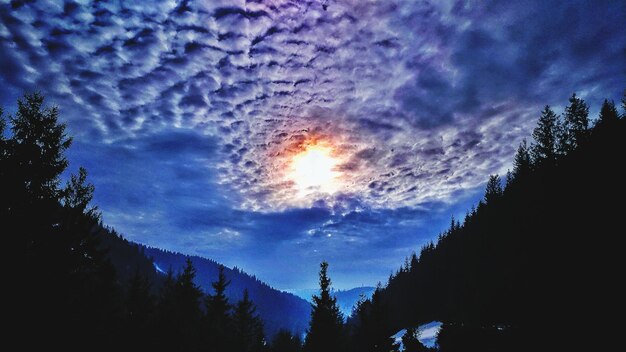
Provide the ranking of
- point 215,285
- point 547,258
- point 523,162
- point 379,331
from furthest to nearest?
point 523,162
point 215,285
point 547,258
point 379,331

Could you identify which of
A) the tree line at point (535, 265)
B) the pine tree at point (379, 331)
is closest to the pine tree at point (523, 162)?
the tree line at point (535, 265)

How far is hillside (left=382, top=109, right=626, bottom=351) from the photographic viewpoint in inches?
549

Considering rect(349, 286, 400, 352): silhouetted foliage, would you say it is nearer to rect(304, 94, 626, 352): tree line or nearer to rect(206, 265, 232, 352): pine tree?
rect(304, 94, 626, 352): tree line

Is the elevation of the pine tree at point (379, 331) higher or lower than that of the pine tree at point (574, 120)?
lower

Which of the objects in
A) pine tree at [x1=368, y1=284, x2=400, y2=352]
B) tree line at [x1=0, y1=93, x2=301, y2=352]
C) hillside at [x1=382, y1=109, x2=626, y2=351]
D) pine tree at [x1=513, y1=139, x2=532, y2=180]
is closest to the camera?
tree line at [x1=0, y1=93, x2=301, y2=352]

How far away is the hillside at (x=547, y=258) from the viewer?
13.9 m

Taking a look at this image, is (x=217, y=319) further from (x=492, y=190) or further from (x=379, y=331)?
(x=492, y=190)

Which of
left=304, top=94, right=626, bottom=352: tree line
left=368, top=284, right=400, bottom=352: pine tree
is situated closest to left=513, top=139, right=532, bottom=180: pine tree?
left=304, top=94, right=626, bottom=352: tree line

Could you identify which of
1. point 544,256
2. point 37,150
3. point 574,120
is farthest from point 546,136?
point 37,150

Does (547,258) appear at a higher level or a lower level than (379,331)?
higher

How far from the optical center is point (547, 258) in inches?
1172

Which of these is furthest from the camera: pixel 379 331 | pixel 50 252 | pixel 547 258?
pixel 547 258

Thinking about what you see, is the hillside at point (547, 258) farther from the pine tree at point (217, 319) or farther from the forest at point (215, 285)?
the pine tree at point (217, 319)

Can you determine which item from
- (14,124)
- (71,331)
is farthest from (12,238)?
(14,124)
